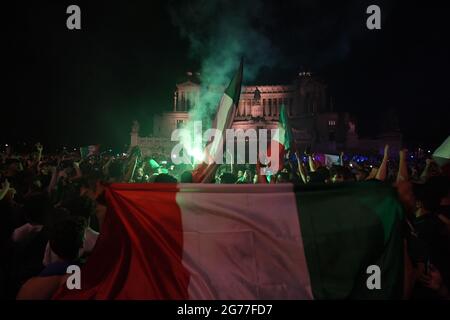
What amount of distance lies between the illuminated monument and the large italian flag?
196 feet

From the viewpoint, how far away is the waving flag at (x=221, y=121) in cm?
609

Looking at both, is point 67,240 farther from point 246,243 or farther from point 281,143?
point 281,143

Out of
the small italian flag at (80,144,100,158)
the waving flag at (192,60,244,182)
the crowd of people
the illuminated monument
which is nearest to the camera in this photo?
the crowd of people

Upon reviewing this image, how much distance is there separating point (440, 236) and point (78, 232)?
12.1 ft

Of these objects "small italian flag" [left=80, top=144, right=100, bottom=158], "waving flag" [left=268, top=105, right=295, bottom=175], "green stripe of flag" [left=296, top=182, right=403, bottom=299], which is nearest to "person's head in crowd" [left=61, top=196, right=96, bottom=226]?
"green stripe of flag" [left=296, top=182, right=403, bottom=299]

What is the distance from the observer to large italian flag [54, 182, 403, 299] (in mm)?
3412

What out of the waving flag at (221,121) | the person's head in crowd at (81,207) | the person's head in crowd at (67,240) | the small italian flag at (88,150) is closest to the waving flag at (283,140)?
the waving flag at (221,121)

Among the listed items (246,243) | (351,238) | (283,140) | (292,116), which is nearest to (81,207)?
(246,243)

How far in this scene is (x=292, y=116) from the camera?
9225 centimetres

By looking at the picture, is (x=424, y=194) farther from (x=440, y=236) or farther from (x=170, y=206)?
(x=170, y=206)

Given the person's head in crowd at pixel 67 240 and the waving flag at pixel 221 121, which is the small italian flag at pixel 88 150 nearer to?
the waving flag at pixel 221 121

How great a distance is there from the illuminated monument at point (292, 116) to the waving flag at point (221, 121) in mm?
57061

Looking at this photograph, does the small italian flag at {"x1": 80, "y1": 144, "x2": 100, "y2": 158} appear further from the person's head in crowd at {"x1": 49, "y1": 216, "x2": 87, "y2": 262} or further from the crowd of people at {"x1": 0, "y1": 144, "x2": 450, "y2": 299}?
the person's head in crowd at {"x1": 49, "y1": 216, "x2": 87, "y2": 262}

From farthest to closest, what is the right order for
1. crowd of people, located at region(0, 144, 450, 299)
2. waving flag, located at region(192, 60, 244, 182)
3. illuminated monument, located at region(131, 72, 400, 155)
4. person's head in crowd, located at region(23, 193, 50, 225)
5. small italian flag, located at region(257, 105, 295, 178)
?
illuminated monument, located at region(131, 72, 400, 155), small italian flag, located at region(257, 105, 295, 178), waving flag, located at region(192, 60, 244, 182), person's head in crowd, located at region(23, 193, 50, 225), crowd of people, located at region(0, 144, 450, 299)
